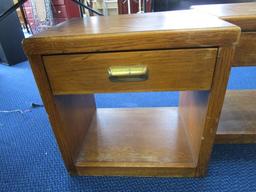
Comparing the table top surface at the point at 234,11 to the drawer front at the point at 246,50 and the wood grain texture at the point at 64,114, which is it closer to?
the drawer front at the point at 246,50

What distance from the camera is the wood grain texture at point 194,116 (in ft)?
1.86

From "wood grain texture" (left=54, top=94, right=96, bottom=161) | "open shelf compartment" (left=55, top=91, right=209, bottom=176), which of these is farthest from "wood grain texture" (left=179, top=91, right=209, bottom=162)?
"wood grain texture" (left=54, top=94, right=96, bottom=161)

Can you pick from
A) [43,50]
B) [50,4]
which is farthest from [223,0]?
[50,4]

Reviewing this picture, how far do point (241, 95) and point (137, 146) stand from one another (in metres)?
0.58

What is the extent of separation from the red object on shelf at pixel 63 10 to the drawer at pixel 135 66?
8.61ft

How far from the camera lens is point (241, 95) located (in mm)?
951

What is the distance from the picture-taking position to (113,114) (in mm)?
920

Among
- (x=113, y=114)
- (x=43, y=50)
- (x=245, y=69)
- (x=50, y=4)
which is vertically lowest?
(x=245, y=69)

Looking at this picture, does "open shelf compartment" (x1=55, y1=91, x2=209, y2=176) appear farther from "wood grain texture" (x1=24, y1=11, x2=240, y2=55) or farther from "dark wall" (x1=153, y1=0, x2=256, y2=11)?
"dark wall" (x1=153, y1=0, x2=256, y2=11)

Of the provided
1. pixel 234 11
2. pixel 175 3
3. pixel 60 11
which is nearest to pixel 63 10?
pixel 60 11

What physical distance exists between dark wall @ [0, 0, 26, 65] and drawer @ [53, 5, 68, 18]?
1.28 m

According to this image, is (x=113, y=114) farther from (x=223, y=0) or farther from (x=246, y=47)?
(x=223, y=0)

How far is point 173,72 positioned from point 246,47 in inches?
10.1

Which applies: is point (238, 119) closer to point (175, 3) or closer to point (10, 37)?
point (175, 3)
